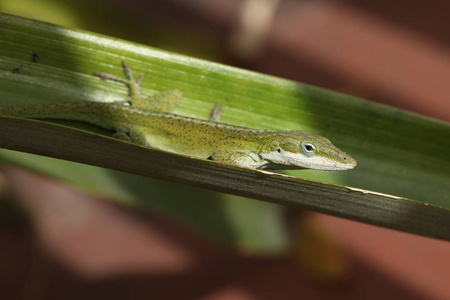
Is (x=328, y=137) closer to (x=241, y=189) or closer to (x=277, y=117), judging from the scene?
(x=277, y=117)

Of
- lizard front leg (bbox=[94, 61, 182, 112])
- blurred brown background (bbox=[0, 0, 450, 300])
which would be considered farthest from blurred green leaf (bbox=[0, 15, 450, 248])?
blurred brown background (bbox=[0, 0, 450, 300])

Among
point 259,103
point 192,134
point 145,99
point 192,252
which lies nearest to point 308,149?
point 259,103

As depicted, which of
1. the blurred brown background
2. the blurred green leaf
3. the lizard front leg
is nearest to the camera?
the blurred green leaf

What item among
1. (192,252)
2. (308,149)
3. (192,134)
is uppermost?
(192,252)

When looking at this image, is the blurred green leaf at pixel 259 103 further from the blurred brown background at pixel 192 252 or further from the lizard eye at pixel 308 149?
the blurred brown background at pixel 192 252

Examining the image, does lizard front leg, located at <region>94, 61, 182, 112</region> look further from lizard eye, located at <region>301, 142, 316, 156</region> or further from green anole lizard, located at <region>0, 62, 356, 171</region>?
lizard eye, located at <region>301, 142, 316, 156</region>

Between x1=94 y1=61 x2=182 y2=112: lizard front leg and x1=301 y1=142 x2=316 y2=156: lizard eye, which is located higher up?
x1=94 y1=61 x2=182 y2=112: lizard front leg

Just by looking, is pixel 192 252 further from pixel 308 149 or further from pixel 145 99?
pixel 308 149

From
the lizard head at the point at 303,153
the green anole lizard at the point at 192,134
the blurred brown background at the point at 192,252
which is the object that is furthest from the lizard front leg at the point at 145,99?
the blurred brown background at the point at 192,252
